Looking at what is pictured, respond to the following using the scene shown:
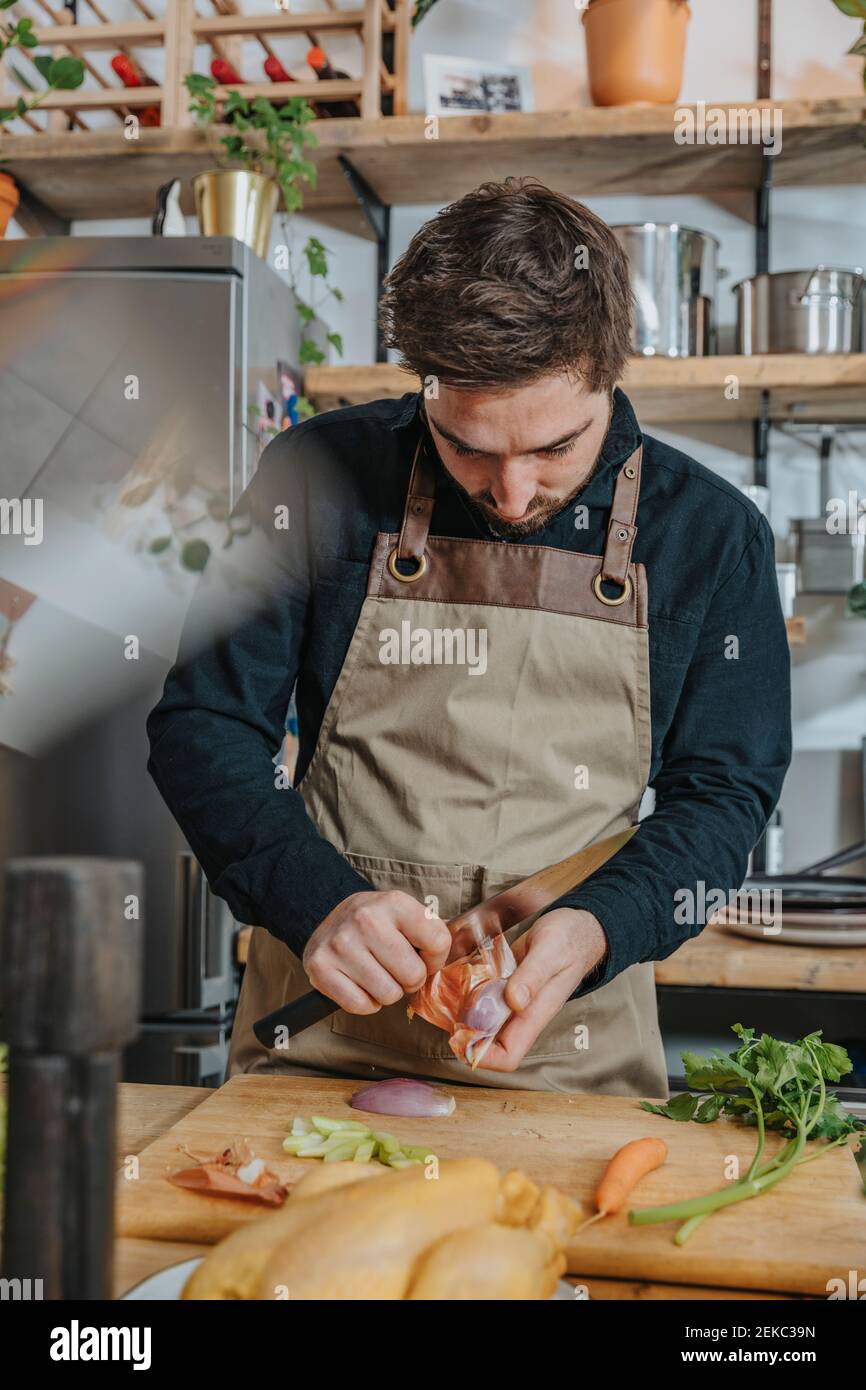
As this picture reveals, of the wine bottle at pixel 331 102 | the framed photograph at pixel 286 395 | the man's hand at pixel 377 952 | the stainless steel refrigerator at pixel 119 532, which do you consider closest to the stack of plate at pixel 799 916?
the stainless steel refrigerator at pixel 119 532

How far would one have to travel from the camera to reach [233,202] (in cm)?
233

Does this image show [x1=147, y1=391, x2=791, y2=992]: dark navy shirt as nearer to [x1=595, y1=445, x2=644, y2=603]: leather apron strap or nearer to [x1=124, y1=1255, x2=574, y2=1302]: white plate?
[x1=595, y1=445, x2=644, y2=603]: leather apron strap

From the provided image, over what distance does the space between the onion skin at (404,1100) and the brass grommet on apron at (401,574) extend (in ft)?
1.70

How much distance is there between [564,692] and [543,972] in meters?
0.36

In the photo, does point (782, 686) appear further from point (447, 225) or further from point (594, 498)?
point (447, 225)

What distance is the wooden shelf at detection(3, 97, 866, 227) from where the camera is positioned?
93.7 inches

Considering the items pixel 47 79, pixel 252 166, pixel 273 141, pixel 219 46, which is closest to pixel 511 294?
pixel 273 141

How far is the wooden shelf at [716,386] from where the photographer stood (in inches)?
90.8

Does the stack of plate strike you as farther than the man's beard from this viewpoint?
Yes

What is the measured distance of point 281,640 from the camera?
4.26ft

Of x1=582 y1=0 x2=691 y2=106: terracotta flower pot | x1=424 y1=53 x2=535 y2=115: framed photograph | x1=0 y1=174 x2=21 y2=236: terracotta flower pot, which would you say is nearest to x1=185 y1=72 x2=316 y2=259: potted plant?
x1=424 y1=53 x2=535 y2=115: framed photograph

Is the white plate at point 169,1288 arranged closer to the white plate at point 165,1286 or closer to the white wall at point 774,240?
the white plate at point 165,1286

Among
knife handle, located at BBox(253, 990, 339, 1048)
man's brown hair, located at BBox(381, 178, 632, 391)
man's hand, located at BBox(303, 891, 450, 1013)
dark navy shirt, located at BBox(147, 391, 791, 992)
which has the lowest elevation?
knife handle, located at BBox(253, 990, 339, 1048)

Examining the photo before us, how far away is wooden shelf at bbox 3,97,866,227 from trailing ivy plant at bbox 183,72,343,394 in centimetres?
6
